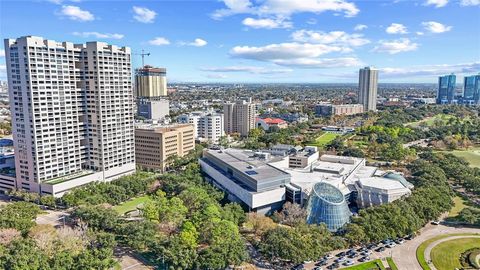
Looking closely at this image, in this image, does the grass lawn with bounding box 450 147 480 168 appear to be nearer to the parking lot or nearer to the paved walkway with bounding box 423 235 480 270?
the paved walkway with bounding box 423 235 480 270

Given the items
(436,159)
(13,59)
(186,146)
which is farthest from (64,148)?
(436,159)

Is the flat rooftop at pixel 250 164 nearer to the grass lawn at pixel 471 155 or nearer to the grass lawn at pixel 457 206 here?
the grass lawn at pixel 457 206

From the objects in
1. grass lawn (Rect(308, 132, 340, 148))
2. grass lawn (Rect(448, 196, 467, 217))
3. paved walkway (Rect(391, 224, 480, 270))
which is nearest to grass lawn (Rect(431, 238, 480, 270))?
paved walkway (Rect(391, 224, 480, 270))

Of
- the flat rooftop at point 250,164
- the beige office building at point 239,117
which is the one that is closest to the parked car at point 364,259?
the flat rooftop at point 250,164

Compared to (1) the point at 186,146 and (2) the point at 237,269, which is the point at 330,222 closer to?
(2) the point at 237,269

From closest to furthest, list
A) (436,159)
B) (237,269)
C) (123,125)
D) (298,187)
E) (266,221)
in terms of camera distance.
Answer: (237,269) < (266,221) < (298,187) < (123,125) < (436,159)

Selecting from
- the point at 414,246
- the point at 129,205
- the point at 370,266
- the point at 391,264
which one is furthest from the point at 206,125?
the point at 391,264

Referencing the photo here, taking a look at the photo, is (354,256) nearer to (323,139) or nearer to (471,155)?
(471,155)
